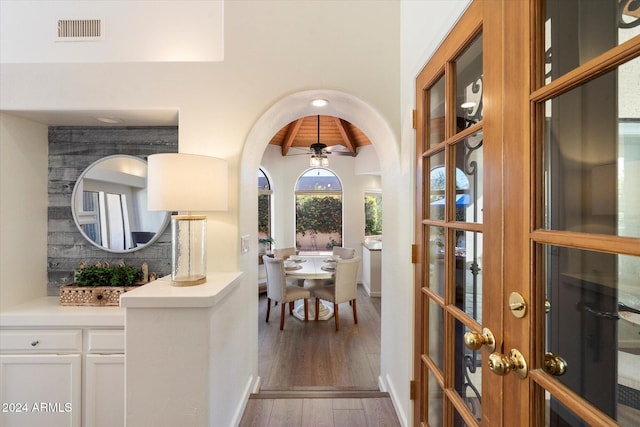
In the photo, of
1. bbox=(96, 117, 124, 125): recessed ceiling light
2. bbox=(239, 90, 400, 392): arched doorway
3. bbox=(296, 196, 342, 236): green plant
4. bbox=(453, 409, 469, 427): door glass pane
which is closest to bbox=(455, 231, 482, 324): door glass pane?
bbox=(453, 409, 469, 427): door glass pane

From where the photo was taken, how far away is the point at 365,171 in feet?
18.6

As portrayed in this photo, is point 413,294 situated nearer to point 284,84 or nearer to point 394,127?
point 394,127

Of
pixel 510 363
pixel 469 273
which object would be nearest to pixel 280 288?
pixel 469 273

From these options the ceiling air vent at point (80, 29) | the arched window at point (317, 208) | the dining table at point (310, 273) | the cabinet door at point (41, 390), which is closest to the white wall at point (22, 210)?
the cabinet door at point (41, 390)

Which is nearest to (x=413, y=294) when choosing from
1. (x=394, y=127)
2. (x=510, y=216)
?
(x=510, y=216)

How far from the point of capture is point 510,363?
81cm

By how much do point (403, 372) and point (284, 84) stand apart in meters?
2.04

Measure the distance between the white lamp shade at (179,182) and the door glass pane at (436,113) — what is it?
123 centimetres

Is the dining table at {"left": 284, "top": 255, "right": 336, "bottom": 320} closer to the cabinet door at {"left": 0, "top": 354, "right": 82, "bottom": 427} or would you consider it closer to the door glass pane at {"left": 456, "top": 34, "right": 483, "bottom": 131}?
the cabinet door at {"left": 0, "top": 354, "right": 82, "bottom": 427}

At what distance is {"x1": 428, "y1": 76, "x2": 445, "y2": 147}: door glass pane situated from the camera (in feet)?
4.43

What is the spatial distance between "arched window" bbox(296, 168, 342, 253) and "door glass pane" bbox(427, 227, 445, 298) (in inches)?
181

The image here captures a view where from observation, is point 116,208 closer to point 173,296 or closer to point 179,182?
point 179,182

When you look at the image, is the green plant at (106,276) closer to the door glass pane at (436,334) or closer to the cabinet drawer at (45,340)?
the cabinet drawer at (45,340)

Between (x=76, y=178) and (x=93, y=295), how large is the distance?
953mm
